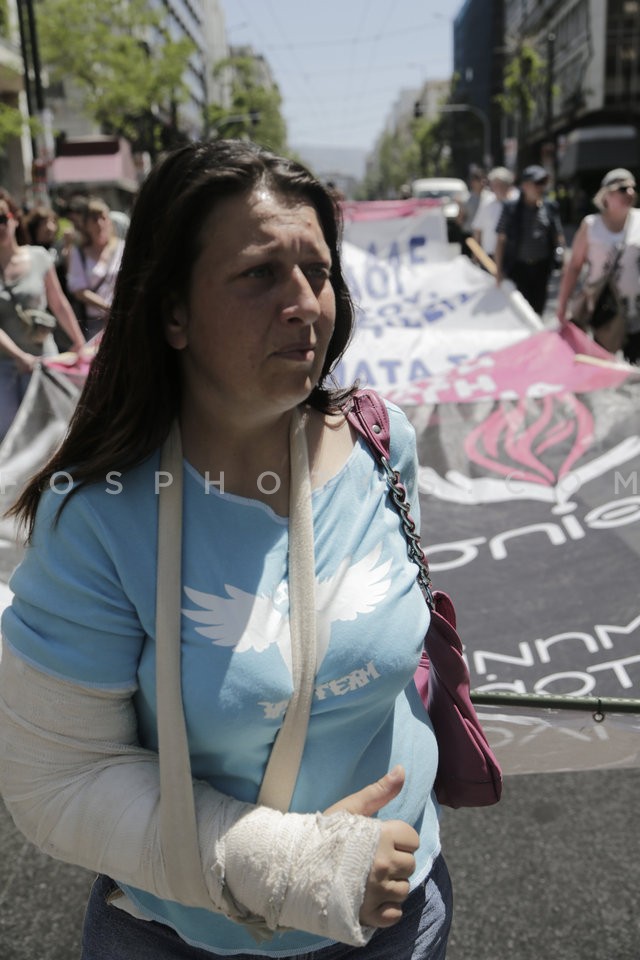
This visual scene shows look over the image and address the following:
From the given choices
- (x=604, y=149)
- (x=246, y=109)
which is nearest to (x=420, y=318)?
(x=604, y=149)

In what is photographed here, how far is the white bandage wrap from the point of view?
4.20ft

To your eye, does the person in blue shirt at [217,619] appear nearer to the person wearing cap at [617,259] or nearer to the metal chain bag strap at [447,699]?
the metal chain bag strap at [447,699]

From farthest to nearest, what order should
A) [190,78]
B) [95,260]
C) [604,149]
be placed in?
[190,78] < [604,149] < [95,260]

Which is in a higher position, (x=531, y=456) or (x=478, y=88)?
(x=478, y=88)

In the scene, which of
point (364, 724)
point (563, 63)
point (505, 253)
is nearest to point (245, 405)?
point (364, 724)

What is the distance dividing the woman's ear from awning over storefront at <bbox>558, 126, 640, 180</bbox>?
53.2 meters

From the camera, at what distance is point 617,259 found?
7.41 meters

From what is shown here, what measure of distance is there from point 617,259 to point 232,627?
6.68 m

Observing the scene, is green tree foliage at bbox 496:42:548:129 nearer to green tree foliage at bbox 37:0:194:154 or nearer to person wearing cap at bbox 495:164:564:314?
green tree foliage at bbox 37:0:194:154

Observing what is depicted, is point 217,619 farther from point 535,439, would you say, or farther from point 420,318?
point 420,318

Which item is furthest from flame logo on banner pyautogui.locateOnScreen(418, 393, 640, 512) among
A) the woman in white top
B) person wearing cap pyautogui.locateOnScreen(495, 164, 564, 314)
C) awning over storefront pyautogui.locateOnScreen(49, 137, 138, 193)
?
awning over storefront pyautogui.locateOnScreen(49, 137, 138, 193)

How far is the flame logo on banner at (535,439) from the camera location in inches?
139

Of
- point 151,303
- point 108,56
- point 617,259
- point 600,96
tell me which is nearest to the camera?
point 151,303

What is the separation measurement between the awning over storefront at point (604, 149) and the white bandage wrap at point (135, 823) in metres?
53.5
